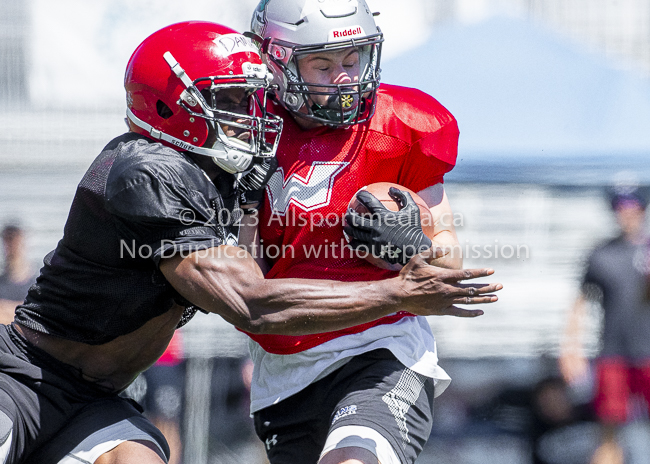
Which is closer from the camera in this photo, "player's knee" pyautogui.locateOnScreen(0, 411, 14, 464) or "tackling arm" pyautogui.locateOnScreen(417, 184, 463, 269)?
"player's knee" pyautogui.locateOnScreen(0, 411, 14, 464)

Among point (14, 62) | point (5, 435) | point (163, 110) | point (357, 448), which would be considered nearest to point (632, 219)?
point (357, 448)

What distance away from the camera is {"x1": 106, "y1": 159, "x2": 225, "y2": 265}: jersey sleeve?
2.56 metres

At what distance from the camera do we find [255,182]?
310cm

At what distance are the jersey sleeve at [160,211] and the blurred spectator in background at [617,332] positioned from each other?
12.6 feet

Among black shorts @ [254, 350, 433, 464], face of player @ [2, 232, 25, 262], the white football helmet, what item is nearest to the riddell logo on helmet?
the white football helmet

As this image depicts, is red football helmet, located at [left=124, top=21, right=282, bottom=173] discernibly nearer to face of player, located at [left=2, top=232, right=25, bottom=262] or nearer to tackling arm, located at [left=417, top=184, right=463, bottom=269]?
tackling arm, located at [left=417, top=184, right=463, bottom=269]

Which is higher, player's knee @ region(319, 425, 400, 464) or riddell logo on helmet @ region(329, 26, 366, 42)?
riddell logo on helmet @ region(329, 26, 366, 42)

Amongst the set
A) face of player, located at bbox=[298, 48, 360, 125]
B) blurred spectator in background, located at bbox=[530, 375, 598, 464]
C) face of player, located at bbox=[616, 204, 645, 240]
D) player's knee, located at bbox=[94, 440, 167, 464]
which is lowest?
blurred spectator in background, located at bbox=[530, 375, 598, 464]

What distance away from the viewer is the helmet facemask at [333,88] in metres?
3.01

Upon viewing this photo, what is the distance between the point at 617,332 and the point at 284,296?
A: 12.6ft

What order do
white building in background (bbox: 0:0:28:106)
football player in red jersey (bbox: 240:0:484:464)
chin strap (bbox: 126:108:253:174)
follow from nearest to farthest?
chin strap (bbox: 126:108:253:174)
football player in red jersey (bbox: 240:0:484:464)
white building in background (bbox: 0:0:28:106)

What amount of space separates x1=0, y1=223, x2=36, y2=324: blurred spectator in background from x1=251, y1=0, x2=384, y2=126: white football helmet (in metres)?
3.48

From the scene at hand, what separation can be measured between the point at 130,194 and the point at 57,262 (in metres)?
0.46

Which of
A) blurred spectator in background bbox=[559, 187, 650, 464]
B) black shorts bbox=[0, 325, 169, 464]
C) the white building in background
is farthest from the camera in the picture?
the white building in background
